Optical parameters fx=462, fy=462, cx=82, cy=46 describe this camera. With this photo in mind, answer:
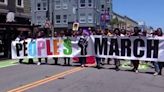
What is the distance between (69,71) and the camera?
1892 cm

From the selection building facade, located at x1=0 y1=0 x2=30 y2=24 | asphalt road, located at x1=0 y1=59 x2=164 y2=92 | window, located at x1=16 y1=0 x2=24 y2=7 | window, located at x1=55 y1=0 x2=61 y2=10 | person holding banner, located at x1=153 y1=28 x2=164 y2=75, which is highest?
window, located at x1=55 y1=0 x2=61 y2=10

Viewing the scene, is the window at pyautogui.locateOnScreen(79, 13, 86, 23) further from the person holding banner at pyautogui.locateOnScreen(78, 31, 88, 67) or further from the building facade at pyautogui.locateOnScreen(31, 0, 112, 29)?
the person holding banner at pyautogui.locateOnScreen(78, 31, 88, 67)

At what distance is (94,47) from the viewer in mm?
21453

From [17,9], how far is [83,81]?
22.1 metres

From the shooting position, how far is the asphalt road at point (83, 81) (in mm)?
13711

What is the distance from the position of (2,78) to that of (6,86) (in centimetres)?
239

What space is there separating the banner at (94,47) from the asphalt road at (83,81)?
921 millimetres

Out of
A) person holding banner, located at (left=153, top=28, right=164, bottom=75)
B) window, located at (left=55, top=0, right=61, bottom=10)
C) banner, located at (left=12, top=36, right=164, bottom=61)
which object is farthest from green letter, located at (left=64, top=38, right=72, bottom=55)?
window, located at (left=55, top=0, right=61, bottom=10)

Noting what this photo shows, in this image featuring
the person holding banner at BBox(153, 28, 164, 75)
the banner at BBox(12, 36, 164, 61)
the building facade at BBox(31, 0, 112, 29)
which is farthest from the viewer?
the building facade at BBox(31, 0, 112, 29)

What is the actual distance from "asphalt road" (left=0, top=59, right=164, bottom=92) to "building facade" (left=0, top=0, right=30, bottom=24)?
15046 millimetres

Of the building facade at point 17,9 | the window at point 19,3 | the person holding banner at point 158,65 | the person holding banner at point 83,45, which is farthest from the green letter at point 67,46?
the window at point 19,3

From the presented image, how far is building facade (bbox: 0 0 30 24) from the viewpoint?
110 ft

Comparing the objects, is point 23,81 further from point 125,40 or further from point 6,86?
point 125,40

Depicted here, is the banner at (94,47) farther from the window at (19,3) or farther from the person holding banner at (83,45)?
the window at (19,3)
